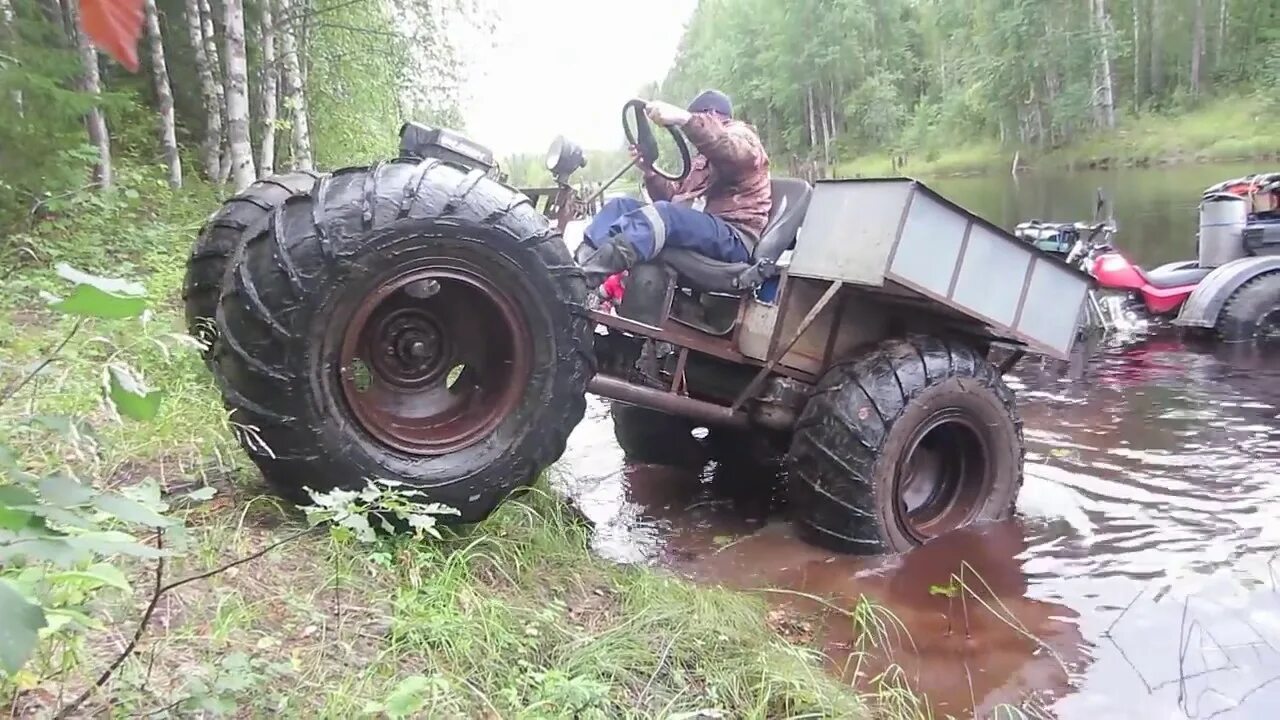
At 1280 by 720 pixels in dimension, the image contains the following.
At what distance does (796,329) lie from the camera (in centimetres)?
379

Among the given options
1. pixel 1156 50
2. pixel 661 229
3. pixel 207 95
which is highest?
pixel 1156 50

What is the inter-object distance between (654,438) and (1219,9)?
42.5m

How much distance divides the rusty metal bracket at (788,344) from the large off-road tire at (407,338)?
1.06m

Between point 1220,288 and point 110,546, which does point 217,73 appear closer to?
point 1220,288

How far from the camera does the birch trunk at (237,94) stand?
22.5 feet

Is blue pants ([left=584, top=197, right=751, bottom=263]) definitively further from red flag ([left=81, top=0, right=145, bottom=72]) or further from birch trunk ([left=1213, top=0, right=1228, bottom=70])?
birch trunk ([left=1213, top=0, right=1228, bottom=70])

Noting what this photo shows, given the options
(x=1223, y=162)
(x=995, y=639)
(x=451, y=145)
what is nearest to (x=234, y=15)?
(x=451, y=145)

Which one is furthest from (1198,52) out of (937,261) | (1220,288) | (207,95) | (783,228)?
(937,261)

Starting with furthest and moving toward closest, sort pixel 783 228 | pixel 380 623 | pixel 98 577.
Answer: pixel 783 228
pixel 380 623
pixel 98 577

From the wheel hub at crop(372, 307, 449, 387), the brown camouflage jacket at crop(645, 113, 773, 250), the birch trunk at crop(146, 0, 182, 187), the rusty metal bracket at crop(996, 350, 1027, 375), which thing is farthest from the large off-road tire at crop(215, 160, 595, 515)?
the birch trunk at crop(146, 0, 182, 187)

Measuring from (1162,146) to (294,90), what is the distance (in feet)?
105

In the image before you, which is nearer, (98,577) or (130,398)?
(130,398)

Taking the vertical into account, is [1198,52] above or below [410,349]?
above

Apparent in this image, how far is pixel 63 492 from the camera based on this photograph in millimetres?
1167
